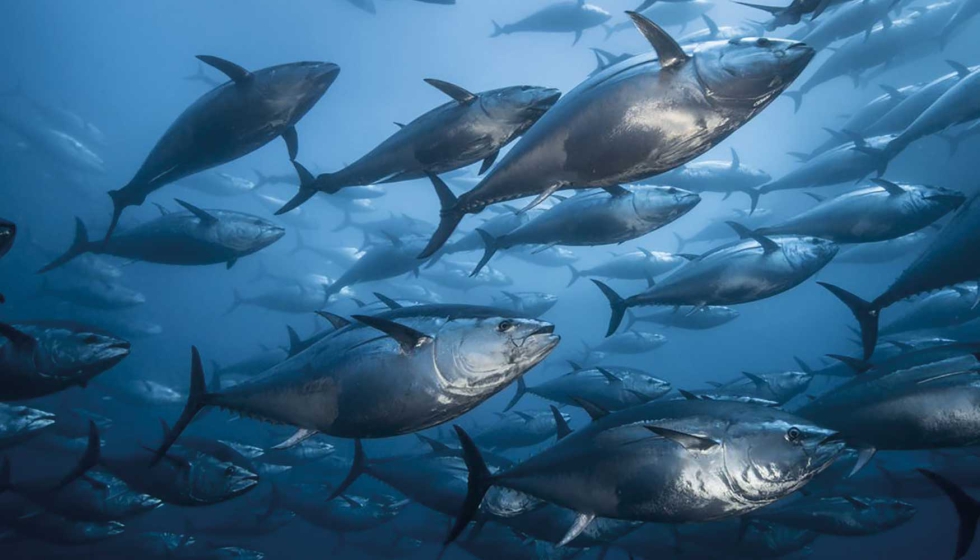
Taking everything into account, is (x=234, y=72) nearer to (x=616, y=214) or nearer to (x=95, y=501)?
(x=616, y=214)

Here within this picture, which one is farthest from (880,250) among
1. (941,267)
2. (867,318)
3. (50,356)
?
(50,356)

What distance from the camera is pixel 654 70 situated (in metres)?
1.79

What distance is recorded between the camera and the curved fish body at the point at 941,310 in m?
5.73

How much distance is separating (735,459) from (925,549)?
10779 millimetres

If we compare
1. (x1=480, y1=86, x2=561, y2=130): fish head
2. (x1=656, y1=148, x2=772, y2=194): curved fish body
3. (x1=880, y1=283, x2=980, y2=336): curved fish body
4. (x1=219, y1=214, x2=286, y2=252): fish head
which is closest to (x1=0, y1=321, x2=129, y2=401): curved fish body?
(x1=219, y1=214, x2=286, y2=252): fish head

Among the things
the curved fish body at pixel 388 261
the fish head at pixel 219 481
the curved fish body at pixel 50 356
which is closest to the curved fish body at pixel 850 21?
the curved fish body at pixel 388 261

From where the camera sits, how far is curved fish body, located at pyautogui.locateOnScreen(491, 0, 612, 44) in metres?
9.66

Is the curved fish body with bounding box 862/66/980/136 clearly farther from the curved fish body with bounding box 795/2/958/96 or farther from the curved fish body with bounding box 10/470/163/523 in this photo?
the curved fish body with bounding box 10/470/163/523

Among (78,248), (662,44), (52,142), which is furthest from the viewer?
(52,142)

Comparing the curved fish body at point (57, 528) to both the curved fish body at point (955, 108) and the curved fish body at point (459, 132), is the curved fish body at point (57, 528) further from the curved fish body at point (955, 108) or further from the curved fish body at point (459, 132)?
the curved fish body at point (955, 108)

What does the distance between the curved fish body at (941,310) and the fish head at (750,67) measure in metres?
5.78

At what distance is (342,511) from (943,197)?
7615mm

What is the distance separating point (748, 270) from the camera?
3.72 metres

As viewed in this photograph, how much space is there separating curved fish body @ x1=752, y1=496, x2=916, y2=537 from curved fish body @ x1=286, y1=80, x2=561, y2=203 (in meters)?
4.80
